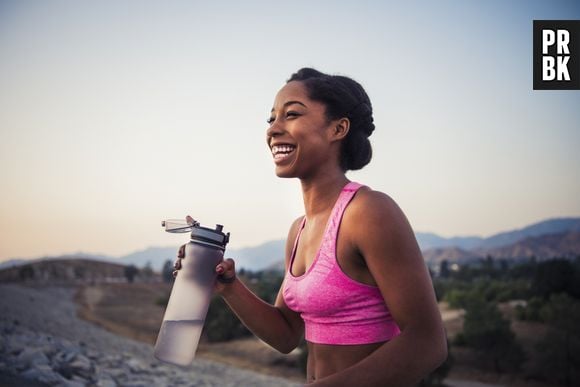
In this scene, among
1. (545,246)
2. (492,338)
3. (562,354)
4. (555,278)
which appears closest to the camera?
(562,354)

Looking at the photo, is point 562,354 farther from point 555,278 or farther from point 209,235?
point 209,235

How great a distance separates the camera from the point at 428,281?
1.62 meters

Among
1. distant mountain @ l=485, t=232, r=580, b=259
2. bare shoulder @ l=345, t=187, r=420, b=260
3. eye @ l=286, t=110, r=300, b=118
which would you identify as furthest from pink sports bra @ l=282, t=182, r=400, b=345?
distant mountain @ l=485, t=232, r=580, b=259

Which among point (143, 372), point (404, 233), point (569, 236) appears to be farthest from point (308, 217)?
point (569, 236)

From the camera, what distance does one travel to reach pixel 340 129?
2.07 meters

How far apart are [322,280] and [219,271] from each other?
550 mm

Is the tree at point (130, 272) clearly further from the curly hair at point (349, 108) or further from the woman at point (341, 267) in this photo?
the curly hair at point (349, 108)

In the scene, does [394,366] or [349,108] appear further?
[349,108]

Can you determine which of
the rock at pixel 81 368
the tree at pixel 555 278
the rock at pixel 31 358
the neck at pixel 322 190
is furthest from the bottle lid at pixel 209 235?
the tree at pixel 555 278

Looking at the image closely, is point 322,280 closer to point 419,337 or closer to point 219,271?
point 419,337

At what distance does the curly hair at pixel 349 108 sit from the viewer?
205 cm

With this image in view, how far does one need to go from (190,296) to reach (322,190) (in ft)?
2.12

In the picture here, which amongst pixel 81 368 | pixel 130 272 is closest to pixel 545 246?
pixel 130 272

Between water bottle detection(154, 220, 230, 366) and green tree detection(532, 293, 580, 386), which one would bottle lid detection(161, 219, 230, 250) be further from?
green tree detection(532, 293, 580, 386)
